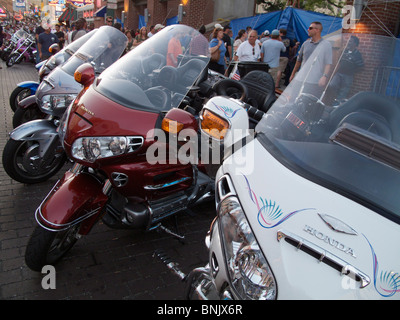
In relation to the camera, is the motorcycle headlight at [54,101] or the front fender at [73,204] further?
the motorcycle headlight at [54,101]

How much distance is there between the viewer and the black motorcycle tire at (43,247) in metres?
2.17

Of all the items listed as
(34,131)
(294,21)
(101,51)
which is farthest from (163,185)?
(294,21)

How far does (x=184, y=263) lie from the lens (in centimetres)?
271

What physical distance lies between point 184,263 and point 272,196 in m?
1.71

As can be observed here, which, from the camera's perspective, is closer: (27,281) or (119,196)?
(27,281)

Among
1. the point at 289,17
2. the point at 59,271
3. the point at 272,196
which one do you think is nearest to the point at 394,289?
the point at 272,196

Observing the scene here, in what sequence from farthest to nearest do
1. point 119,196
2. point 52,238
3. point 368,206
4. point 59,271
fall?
1. point 119,196
2. point 59,271
3. point 52,238
4. point 368,206

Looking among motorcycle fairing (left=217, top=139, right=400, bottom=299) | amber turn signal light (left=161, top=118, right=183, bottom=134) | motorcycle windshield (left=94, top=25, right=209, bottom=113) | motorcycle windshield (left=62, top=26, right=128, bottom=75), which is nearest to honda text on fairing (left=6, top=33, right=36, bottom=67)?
motorcycle windshield (left=62, top=26, right=128, bottom=75)

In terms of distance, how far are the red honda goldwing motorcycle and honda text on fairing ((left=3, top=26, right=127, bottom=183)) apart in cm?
112

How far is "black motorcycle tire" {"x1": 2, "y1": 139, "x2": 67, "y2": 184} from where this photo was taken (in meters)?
3.38

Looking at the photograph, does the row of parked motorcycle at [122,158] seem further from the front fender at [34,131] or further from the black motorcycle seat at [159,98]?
the front fender at [34,131]

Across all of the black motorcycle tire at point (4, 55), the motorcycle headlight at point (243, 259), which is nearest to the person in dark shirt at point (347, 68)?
the motorcycle headlight at point (243, 259)

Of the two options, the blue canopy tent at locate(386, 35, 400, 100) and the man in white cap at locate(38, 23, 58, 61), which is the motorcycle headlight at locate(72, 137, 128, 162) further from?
the man in white cap at locate(38, 23, 58, 61)

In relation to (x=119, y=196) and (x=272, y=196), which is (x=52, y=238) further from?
(x=272, y=196)
